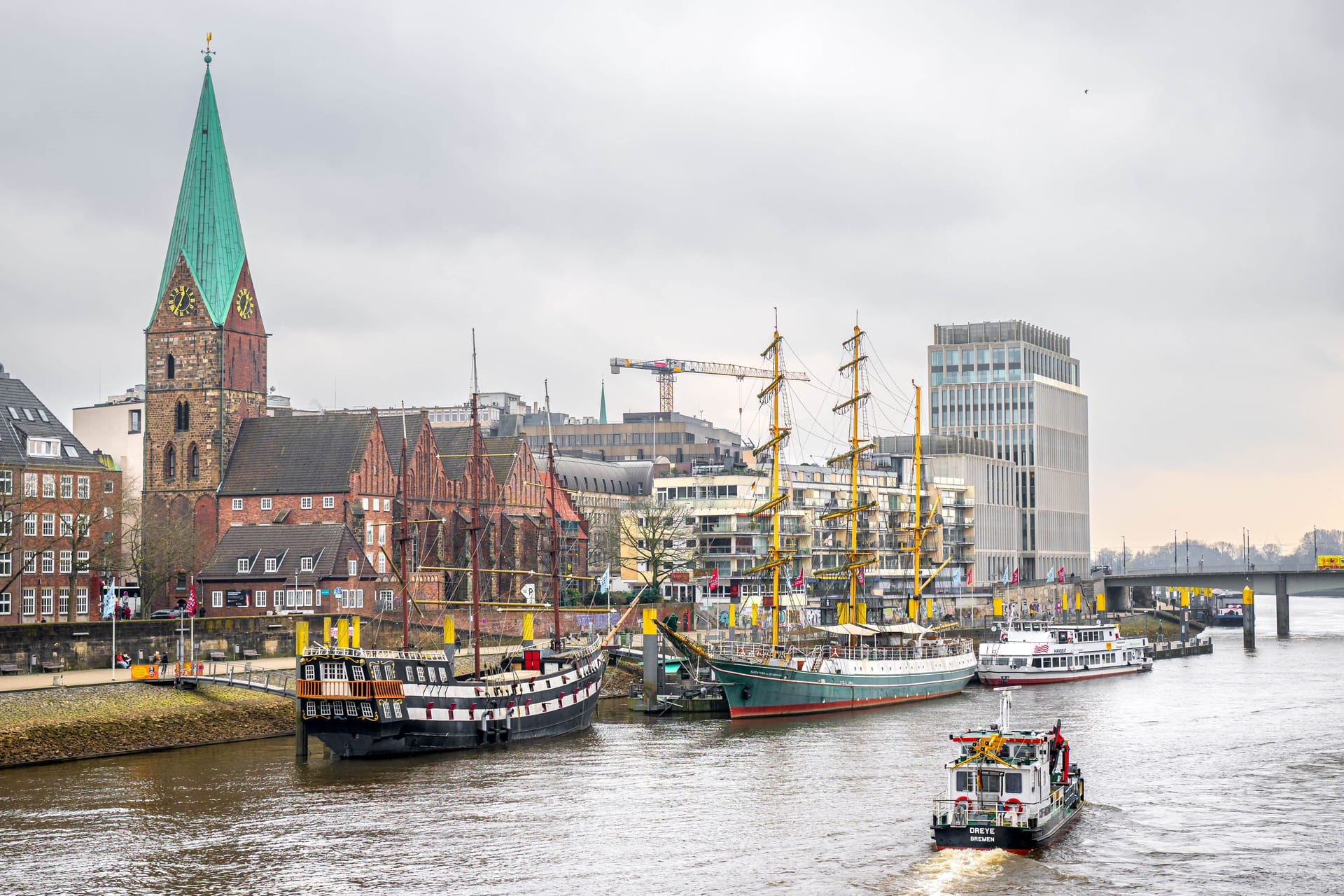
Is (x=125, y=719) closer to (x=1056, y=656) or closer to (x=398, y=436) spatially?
(x=398, y=436)

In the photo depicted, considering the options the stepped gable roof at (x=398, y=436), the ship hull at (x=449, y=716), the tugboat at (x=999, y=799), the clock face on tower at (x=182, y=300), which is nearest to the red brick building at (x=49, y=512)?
the clock face on tower at (x=182, y=300)

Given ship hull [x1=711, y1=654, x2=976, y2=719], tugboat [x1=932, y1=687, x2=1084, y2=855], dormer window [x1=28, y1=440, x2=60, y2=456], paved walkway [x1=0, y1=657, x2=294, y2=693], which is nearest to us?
tugboat [x1=932, y1=687, x2=1084, y2=855]

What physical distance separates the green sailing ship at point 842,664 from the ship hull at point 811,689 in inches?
1.7

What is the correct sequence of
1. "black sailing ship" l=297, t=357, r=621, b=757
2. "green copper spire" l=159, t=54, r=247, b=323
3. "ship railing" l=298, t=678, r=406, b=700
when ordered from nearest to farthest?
"ship railing" l=298, t=678, r=406, b=700, "black sailing ship" l=297, t=357, r=621, b=757, "green copper spire" l=159, t=54, r=247, b=323

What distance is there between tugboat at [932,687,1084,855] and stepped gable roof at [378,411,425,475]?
99989mm

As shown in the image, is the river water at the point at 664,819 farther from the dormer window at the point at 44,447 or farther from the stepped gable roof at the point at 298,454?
the stepped gable roof at the point at 298,454

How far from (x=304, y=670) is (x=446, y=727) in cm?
733

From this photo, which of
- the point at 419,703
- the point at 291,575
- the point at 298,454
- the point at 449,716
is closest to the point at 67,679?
the point at 419,703

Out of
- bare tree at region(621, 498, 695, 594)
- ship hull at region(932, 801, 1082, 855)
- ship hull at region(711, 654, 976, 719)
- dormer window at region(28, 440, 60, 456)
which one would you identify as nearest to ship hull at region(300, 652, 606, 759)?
ship hull at region(711, 654, 976, 719)

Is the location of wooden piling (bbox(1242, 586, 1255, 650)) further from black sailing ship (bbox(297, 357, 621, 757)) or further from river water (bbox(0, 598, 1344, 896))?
black sailing ship (bbox(297, 357, 621, 757))

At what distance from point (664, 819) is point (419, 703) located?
71.1 feet

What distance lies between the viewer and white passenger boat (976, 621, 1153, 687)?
421 feet

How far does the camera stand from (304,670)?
74.9 m

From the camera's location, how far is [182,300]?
5768 inches
